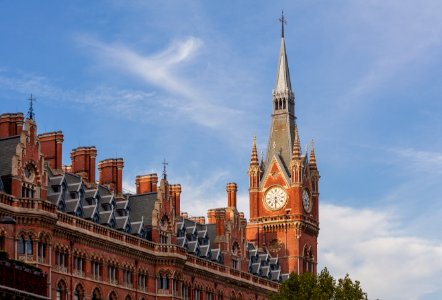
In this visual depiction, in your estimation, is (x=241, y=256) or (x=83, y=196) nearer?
(x=83, y=196)

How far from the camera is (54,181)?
11419cm

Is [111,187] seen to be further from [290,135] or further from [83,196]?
[290,135]

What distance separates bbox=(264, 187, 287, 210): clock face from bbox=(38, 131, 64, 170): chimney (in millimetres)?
53304

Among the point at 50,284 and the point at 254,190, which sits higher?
the point at 254,190

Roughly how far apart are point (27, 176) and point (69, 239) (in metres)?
8.88

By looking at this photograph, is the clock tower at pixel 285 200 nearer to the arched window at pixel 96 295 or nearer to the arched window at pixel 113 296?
the arched window at pixel 113 296

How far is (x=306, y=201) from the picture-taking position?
6826 inches

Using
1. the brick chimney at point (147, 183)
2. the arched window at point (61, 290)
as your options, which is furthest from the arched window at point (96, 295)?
the brick chimney at point (147, 183)

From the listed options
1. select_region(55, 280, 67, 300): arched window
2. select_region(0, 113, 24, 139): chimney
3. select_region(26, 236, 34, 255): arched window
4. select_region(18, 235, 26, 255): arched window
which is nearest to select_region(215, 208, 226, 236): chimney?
select_region(0, 113, 24, 139): chimney

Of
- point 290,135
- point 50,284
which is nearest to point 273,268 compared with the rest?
point 290,135

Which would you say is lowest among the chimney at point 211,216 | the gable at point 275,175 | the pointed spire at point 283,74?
the chimney at point 211,216

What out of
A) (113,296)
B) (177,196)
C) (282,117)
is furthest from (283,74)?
(113,296)

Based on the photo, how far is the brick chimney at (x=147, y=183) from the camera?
139000 mm

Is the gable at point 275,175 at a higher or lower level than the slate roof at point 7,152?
higher
